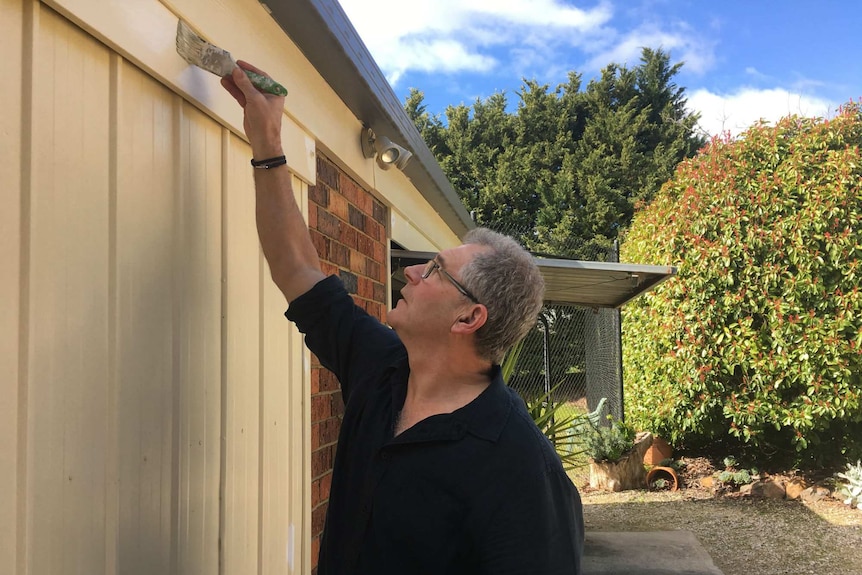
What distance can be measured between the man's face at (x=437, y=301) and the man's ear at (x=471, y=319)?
0.02 metres

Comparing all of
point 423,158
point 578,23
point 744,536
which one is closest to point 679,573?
point 744,536

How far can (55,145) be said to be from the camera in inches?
45.6

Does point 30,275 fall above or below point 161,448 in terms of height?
above

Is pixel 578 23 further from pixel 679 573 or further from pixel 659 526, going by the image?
pixel 679 573

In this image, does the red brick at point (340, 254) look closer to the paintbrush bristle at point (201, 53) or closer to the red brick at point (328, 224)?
the red brick at point (328, 224)

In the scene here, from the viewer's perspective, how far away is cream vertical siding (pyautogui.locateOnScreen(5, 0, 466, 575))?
1080mm

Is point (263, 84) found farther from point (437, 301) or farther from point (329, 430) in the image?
point (329, 430)

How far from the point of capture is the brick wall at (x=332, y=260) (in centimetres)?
252

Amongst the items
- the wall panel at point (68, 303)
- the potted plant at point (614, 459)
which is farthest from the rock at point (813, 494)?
the wall panel at point (68, 303)

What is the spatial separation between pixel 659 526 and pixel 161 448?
7230 mm

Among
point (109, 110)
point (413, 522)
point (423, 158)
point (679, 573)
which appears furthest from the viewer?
point (679, 573)

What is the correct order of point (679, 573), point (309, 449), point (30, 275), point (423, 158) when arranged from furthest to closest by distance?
1. point (679, 573)
2. point (423, 158)
3. point (309, 449)
4. point (30, 275)

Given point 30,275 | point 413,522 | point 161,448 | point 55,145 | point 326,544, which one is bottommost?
point 326,544

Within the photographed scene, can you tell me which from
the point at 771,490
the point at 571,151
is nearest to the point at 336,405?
the point at 771,490
